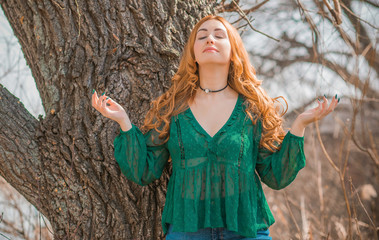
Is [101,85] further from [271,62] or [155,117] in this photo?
[271,62]

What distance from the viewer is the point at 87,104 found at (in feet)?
9.05

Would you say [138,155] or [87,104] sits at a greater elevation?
[87,104]

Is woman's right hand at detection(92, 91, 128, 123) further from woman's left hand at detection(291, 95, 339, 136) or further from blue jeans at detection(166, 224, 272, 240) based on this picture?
woman's left hand at detection(291, 95, 339, 136)

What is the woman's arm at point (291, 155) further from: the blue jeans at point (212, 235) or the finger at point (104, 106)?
the finger at point (104, 106)

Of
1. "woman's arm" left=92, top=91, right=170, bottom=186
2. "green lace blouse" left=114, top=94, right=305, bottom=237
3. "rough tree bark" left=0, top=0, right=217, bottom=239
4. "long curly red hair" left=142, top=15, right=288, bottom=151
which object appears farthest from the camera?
"rough tree bark" left=0, top=0, right=217, bottom=239

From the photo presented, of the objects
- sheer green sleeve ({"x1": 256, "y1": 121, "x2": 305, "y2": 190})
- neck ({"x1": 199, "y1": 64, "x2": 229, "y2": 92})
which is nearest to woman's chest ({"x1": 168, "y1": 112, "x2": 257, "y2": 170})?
sheer green sleeve ({"x1": 256, "y1": 121, "x2": 305, "y2": 190})

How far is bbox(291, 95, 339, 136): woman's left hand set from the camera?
227 cm

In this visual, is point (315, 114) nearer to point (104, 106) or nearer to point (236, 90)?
point (236, 90)

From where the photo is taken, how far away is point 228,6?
143 inches

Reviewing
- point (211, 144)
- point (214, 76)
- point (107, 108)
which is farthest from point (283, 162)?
point (107, 108)

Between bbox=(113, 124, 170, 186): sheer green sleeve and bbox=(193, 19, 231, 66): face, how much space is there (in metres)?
0.55

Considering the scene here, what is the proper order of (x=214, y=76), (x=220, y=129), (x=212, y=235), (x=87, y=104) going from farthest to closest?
(x=87, y=104) → (x=214, y=76) → (x=220, y=129) → (x=212, y=235)

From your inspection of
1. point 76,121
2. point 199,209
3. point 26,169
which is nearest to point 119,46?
point 76,121

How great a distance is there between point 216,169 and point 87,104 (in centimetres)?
102
